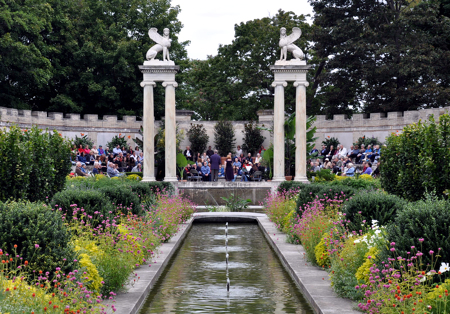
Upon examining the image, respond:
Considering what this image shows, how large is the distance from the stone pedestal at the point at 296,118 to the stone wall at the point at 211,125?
1473cm

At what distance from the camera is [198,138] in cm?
4434

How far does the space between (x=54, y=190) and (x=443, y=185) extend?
8320 mm

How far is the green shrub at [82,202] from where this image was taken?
11.3 m

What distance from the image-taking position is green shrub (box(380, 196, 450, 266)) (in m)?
7.28

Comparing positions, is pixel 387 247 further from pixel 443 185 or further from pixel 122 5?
pixel 122 5

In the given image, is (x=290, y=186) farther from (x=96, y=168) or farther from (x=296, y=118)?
(x=96, y=168)

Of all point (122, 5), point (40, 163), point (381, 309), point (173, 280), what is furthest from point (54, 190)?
point (122, 5)

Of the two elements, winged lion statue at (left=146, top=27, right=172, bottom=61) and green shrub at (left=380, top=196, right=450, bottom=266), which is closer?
green shrub at (left=380, top=196, right=450, bottom=266)

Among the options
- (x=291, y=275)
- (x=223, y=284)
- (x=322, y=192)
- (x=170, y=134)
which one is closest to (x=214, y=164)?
(x=170, y=134)

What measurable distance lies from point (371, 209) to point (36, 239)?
6098 mm

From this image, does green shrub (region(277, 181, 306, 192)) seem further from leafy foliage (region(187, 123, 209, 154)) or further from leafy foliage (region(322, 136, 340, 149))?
leafy foliage (region(187, 123, 209, 154))

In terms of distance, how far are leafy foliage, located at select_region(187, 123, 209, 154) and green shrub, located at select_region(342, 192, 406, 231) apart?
33.4 meters

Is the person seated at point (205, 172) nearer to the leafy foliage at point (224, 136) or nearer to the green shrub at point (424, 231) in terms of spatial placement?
the leafy foliage at point (224, 136)

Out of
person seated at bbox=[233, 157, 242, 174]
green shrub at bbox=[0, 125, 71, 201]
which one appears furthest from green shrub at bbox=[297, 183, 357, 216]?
person seated at bbox=[233, 157, 242, 174]
